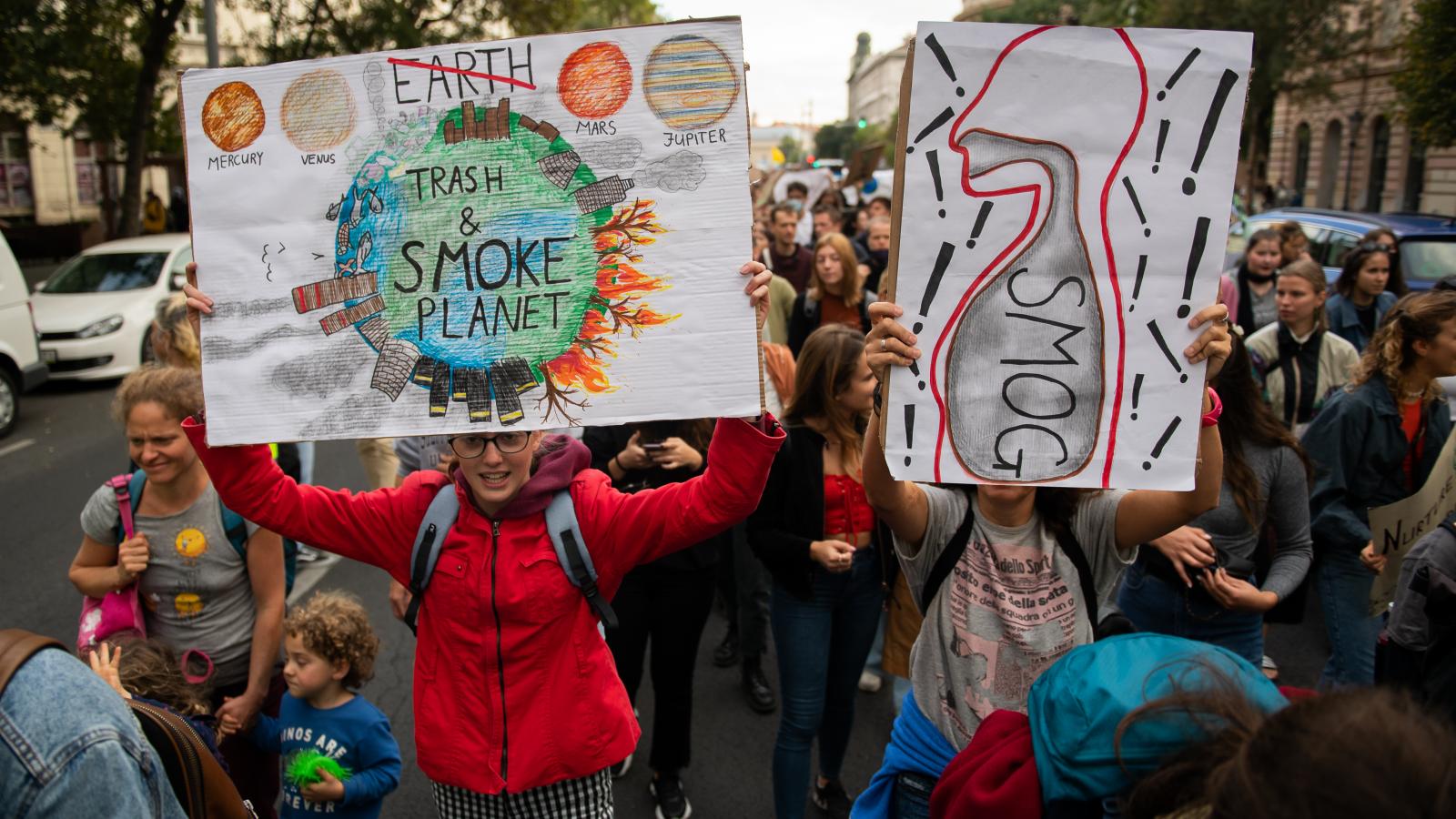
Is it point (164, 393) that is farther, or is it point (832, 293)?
point (832, 293)

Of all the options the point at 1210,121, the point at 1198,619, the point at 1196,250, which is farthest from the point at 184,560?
the point at 1198,619

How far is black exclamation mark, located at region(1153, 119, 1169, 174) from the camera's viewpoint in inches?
80.7

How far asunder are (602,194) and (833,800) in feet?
8.41

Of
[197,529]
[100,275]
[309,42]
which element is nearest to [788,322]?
[197,529]

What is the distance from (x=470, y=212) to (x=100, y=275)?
1178 cm

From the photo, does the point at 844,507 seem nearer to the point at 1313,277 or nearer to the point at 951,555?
the point at 951,555

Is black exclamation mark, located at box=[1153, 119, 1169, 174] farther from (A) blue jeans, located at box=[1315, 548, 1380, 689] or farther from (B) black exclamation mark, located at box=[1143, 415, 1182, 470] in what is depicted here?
(A) blue jeans, located at box=[1315, 548, 1380, 689]

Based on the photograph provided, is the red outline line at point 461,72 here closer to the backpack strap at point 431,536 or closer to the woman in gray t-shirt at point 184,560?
the backpack strap at point 431,536

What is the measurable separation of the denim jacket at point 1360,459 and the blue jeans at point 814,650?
1761 mm

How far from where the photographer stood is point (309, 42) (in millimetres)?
17469

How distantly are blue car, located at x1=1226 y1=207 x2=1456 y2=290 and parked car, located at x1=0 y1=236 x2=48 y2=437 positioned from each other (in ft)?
35.9

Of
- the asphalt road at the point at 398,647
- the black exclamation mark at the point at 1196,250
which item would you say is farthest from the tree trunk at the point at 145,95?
the black exclamation mark at the point at 1196,250

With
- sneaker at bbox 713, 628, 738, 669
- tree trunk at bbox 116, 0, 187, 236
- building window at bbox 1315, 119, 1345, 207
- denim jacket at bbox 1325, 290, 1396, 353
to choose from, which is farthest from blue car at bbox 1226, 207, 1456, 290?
building window at bbox 1315, 119, 1345, 207

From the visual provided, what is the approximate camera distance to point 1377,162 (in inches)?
1249
